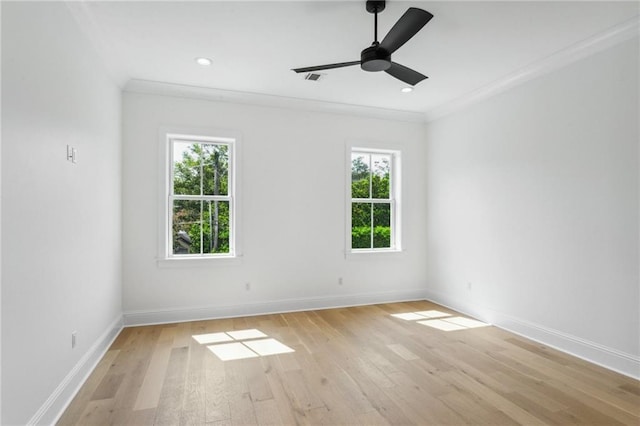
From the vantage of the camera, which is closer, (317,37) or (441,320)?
(317,37)

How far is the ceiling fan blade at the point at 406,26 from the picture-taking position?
80.6 inches

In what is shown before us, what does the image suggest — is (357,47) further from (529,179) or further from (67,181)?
(67,181)

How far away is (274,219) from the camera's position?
441 centimetres

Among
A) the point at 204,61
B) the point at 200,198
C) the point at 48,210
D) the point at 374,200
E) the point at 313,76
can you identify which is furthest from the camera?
the point at 374,200

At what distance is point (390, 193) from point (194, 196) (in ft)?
9.35

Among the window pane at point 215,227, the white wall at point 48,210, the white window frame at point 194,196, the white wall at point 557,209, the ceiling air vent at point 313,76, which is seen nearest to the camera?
the white wall at point 48,210

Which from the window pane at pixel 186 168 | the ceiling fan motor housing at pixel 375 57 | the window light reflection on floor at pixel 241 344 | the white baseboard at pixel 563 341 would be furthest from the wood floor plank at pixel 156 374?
the white baseboard at pixel 563 341

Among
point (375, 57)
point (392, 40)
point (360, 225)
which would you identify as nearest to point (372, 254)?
point (360, 225)

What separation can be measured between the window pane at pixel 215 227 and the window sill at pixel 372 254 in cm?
170

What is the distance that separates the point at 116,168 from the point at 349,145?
291 centimetres

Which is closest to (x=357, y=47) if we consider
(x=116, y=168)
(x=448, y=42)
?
(x=448, y=42)

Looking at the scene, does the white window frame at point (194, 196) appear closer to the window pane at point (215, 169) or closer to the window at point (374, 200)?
the window pane at point (215, 169)

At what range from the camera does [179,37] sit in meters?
2.86

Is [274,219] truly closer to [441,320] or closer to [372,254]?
[372,254]
